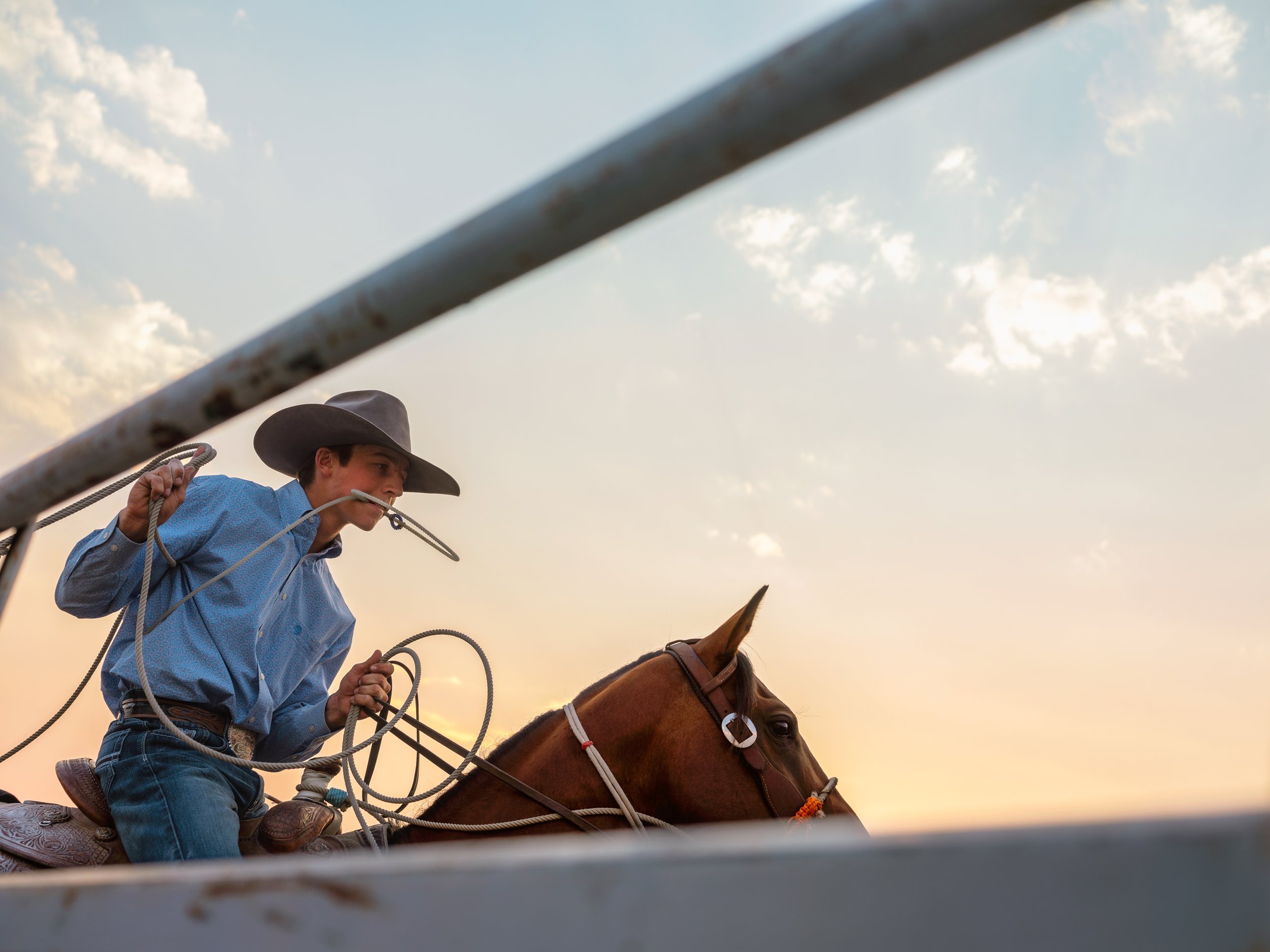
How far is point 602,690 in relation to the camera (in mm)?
3074

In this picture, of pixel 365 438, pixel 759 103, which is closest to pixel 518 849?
pixel 759 103

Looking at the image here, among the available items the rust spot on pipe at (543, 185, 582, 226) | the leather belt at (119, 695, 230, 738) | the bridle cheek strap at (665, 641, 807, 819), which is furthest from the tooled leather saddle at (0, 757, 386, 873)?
the rust spot on pipe at (543, 185, 582, 226)

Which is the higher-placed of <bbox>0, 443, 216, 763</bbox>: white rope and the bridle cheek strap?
<bbox>0, 443, 216, 763</bbox>: white rope

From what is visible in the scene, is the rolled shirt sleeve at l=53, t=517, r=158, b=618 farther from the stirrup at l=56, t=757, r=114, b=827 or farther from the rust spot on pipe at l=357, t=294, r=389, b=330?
the rust spot on pipe at l=357, t=294, r=389, b=330

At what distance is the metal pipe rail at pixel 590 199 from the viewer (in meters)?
0.56

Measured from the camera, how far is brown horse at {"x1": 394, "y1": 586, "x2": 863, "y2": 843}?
279 centimetres

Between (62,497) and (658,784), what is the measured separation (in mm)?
2277

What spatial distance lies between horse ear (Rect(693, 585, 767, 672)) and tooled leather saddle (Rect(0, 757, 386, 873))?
1.28m

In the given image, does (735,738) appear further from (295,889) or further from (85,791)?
(295,889)

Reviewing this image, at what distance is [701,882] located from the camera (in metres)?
0.39

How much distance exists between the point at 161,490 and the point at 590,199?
195cm

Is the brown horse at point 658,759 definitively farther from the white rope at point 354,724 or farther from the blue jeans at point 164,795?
the blue jeans at point 164,795

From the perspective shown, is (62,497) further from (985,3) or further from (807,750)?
(807,750)

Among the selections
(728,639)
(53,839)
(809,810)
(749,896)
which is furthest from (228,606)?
(749,896)
